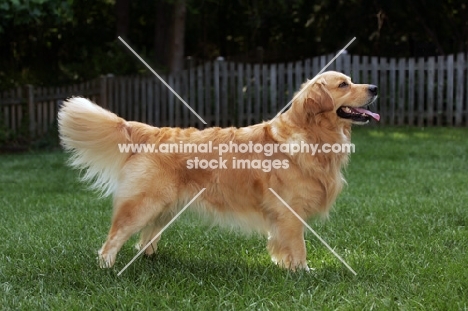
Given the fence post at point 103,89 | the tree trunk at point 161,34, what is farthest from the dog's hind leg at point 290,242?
the tree trunk at point 161,34

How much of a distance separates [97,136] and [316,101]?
1.59 meters

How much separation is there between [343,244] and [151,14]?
1478cm

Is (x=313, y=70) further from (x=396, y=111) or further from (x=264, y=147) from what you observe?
(x=264, y=147)

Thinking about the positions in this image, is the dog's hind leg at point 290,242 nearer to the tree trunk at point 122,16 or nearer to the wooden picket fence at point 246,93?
the wooden picket fence at point 246,93

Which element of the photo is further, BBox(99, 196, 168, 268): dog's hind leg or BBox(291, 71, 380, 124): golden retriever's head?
BBox(291, 71, 380, 124): golden retriever's head

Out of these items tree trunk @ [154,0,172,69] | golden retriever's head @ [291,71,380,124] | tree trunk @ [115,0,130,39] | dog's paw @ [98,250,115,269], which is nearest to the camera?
dog's paw @ [98,250,115,269]

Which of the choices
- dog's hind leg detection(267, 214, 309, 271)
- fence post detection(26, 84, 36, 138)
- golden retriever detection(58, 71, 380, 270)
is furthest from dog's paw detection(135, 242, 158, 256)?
fence post detection(26, 84, 36, 138)

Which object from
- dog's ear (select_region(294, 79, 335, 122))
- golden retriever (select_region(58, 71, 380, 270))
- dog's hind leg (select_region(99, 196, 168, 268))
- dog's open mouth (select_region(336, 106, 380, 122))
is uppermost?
dog's ear (select_region(294, 79, 335, 122))

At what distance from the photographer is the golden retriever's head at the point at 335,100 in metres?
4.36

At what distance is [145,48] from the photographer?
60.9 feet

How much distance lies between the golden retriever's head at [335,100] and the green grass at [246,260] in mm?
859

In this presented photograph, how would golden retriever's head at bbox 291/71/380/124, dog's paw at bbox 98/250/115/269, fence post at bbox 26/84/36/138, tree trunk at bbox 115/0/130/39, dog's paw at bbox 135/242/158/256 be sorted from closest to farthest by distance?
dog's paw at bbox 98/250/115/269 < golden retriever's head at bbox 291/71/380/124 < dog's paw at bbox 135/242/158/256 < fence post at bbox 26/84/36/138 < tree trunk at bbox 115/0/130/39

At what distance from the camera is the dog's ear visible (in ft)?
14.3

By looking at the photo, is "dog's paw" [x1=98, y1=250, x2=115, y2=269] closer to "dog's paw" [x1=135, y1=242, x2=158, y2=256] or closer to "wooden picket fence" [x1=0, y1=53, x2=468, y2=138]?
"dog's paw" [x1=135, y1=242, x2=158, y2=256]
